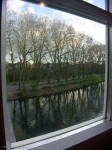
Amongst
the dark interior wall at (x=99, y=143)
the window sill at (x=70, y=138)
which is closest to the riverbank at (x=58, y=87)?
the window sill at (x=70, y=138)

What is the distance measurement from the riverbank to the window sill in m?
0.56

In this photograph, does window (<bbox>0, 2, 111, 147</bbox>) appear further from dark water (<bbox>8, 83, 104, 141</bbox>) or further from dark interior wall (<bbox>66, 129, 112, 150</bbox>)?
dark interior wall (<bbox>66, 129, 112, 150</bbox>)

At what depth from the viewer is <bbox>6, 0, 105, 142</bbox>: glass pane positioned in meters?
2.44

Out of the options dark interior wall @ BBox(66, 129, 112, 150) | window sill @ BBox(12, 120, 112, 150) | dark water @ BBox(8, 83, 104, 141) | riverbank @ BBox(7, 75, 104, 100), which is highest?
riverbank @ BBox(7, 75, 104, 100)

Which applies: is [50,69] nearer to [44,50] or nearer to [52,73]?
[52,73]

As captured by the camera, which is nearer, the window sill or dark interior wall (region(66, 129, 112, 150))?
the window sill

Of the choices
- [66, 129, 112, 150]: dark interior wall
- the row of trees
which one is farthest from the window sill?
the row of trees

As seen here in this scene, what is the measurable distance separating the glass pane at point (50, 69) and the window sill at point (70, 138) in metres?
0.15

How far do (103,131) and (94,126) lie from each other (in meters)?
0.24

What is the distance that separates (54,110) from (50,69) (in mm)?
606

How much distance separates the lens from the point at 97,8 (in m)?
2.91

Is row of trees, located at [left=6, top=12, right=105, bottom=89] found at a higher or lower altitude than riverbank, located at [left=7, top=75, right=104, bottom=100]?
higher

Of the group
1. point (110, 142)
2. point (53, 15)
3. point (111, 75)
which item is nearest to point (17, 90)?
point (53, 15)

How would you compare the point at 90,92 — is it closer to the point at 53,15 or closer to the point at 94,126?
the point at 94,126
